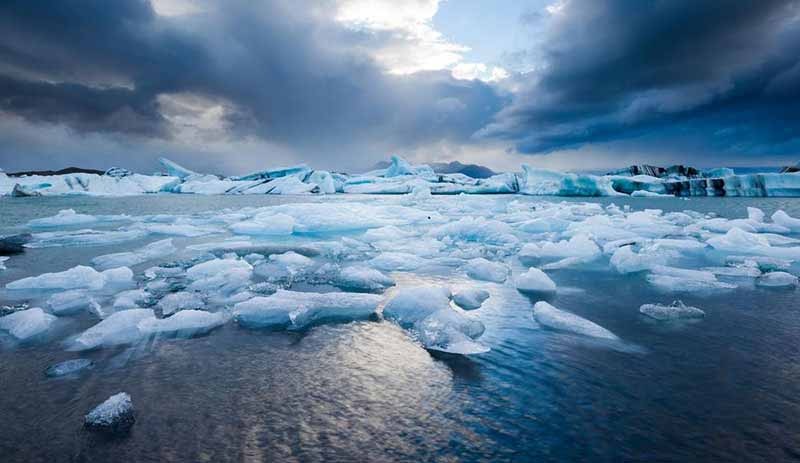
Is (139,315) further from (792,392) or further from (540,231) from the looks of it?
(540,231)

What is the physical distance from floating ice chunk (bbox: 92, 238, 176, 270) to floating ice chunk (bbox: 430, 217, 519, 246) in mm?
6722

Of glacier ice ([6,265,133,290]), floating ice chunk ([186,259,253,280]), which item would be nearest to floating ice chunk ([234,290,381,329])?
floating ice chunk ([186,259,253,280])

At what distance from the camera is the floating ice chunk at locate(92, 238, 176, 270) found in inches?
282

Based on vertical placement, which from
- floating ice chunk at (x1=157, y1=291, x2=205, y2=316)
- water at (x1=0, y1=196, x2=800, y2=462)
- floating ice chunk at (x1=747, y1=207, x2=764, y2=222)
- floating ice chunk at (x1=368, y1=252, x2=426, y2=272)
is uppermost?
floating ice chunk at (x1=747, y1=207, x2=764, y2=222)

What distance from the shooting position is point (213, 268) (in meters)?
6.34

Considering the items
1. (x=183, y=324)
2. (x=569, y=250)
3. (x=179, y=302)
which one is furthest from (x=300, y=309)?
(x=569, y=250)

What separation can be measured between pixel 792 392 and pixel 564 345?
1.55m

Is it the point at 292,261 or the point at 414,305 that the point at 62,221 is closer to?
the point at 292,261

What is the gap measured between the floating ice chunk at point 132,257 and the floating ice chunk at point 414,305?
219 inches

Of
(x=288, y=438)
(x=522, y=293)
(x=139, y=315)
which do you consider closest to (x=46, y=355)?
(x=139, y=315)

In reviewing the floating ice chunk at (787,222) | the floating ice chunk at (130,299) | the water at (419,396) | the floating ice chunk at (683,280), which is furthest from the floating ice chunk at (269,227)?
the floating ice chunk at (787,222)

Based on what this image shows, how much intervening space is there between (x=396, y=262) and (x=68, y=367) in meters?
5.04

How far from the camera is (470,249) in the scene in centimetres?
939

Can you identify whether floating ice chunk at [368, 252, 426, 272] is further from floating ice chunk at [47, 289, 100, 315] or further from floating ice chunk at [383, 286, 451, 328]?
floating ice chunk at [47, 289, 100, 315]
